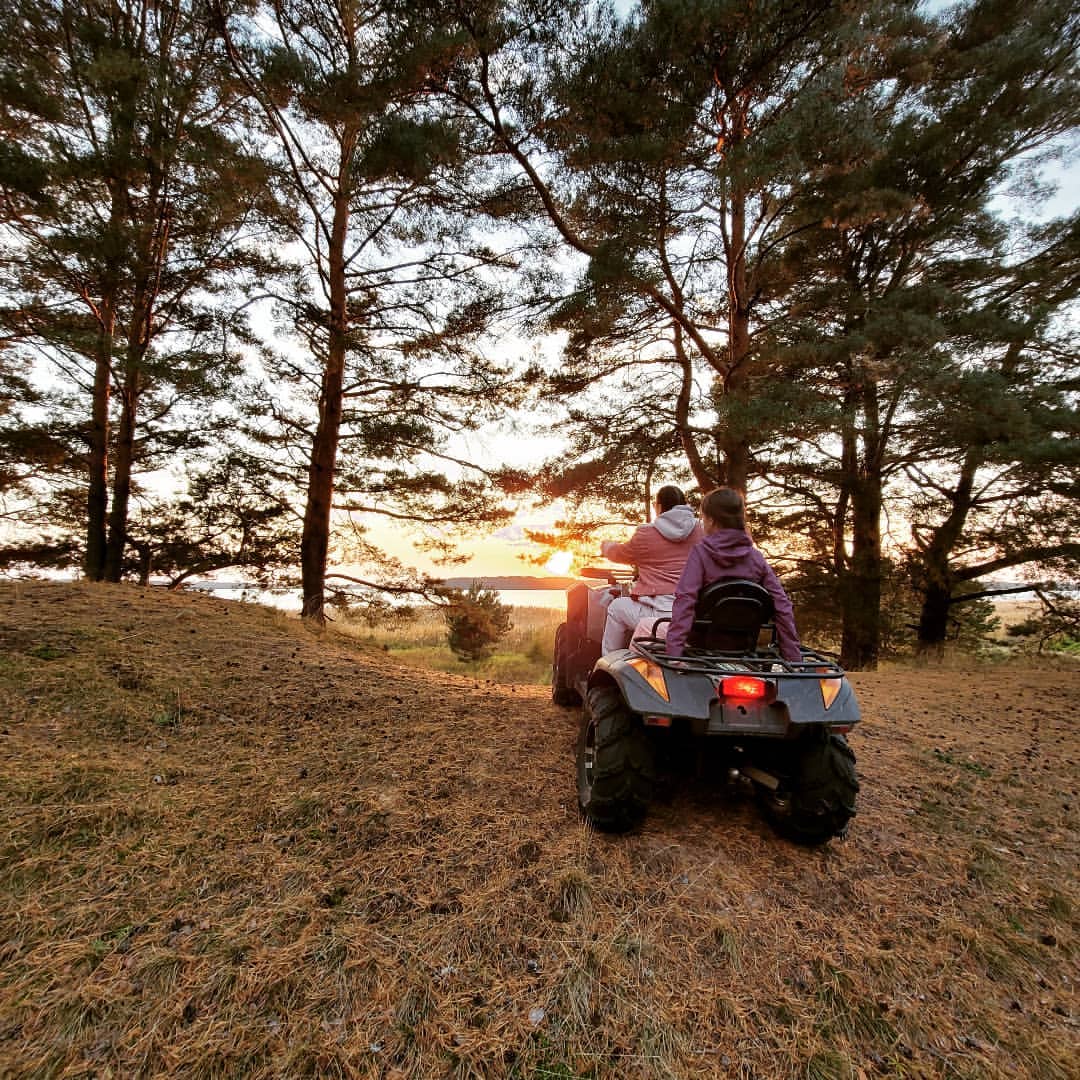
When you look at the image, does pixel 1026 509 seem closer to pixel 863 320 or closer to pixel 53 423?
pixel 863 320

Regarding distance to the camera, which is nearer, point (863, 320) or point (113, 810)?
point (113, 810)

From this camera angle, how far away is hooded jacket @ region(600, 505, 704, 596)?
9.73 ft

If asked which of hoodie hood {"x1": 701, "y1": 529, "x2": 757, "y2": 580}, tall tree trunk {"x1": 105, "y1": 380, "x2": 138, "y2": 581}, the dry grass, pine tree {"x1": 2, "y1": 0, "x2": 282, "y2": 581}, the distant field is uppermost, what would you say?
pine tree {"x1": 2, "y1": 0, "x2": 282, "y2": 581}

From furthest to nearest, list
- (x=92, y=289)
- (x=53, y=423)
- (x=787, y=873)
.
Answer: (x=53, y=423), (x=92, y=289), (x=787, y=873)

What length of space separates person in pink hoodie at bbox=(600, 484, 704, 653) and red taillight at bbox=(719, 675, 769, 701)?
923 millimetres

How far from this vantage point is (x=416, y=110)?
16.3 feet

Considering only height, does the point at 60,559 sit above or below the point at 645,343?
below

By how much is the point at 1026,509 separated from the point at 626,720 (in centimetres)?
809

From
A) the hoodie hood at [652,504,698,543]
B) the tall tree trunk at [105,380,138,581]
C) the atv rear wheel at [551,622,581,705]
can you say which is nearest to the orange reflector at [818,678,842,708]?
the hoodie hood at [652,504,698,543]

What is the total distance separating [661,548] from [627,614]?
43 cm

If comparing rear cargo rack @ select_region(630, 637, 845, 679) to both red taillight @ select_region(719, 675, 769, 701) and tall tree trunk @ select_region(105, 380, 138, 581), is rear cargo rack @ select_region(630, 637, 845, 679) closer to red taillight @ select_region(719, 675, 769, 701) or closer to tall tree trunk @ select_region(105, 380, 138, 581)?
red taillight @ select_region(719, 675, 769, 701)

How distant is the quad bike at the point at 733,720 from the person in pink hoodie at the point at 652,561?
20.8 inches

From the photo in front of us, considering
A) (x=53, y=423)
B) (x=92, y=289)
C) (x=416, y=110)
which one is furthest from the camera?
(x=53, y=423)

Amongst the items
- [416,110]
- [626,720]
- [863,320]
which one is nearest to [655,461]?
[863,320]
